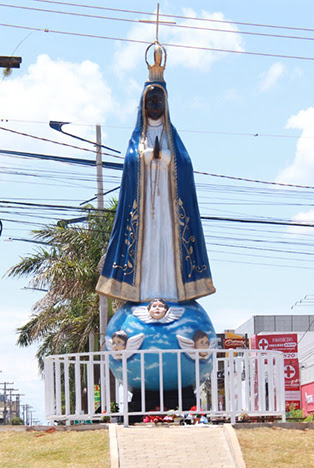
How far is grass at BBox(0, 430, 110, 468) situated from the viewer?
12.8 m

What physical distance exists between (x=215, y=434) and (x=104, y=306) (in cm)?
1431

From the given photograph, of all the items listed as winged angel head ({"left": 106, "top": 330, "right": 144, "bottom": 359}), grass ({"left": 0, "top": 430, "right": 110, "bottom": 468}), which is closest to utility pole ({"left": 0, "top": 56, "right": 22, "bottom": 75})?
winged angel head ({"left": 106, "top": 330, "right": 144, "bottom": 359})

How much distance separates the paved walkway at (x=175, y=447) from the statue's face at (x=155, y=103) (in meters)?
5.95

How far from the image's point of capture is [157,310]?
16.2m

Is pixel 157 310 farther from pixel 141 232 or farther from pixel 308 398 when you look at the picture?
pixel 308 398

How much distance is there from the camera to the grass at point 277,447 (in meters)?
12.7

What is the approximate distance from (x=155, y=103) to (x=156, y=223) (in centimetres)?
217

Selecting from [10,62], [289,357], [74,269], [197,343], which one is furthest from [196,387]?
[289,357]

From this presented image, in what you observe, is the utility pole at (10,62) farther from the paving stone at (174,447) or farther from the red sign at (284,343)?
the red sign at (284,343)

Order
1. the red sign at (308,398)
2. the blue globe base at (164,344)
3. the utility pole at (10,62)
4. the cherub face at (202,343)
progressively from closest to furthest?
the blue globe base at (164,344) → the cherub face at (202,343) → the utility pole at (10,62) → the red sign at (308,398)

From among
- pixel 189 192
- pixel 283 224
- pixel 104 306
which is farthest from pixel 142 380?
pixel 104 306

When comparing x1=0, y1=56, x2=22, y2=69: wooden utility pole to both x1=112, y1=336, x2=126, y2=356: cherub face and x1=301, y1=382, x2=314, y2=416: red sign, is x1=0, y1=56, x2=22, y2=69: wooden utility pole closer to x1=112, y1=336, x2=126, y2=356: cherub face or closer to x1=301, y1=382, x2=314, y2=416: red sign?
x1=112, y1=336, x2=126, y2=356: cherub face

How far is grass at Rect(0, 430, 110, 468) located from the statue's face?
600 cm

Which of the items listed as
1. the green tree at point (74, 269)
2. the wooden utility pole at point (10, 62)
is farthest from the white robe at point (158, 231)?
the green tree at point (74, 269)
